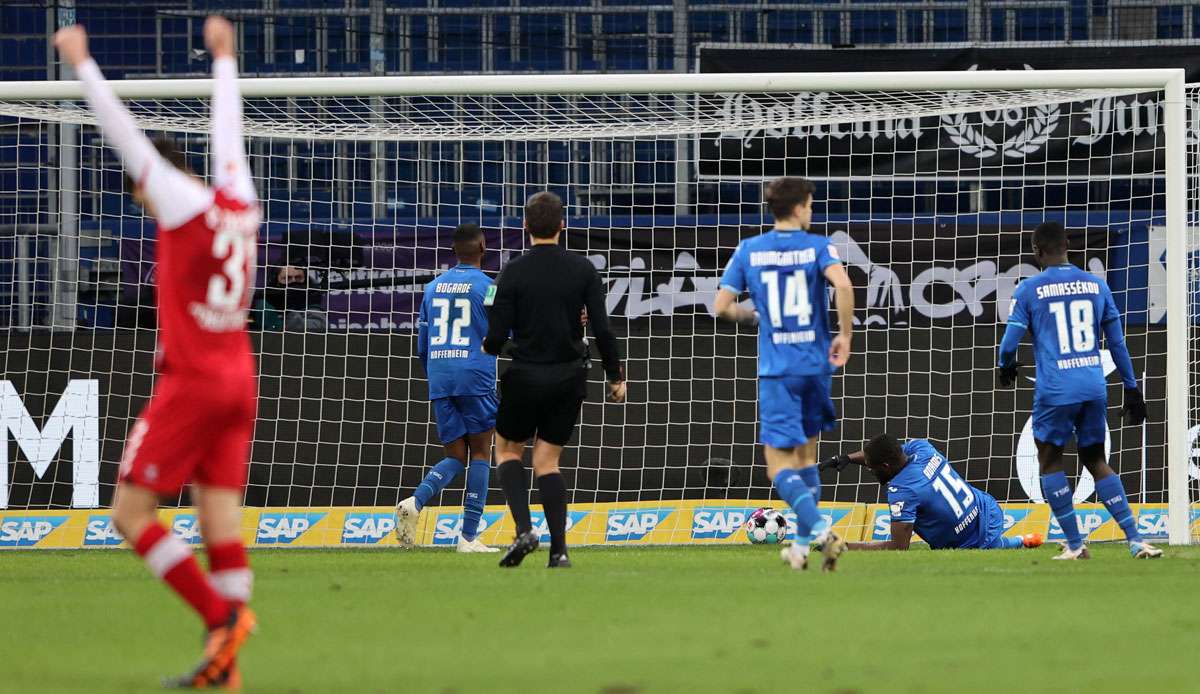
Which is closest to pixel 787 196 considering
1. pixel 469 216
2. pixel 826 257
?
pixel 826 257

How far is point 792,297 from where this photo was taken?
8.10 metres

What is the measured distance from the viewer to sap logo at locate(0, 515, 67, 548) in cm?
1271

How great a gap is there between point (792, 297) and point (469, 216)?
316 inches

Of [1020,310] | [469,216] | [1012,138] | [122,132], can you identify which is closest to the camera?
[122,132]

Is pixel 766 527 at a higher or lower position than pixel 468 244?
lower

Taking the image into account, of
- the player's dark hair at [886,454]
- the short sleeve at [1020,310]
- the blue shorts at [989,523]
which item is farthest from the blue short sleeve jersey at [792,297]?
the blue shorts at [989,523]

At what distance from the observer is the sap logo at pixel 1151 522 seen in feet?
41.9

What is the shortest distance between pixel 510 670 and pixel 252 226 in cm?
143

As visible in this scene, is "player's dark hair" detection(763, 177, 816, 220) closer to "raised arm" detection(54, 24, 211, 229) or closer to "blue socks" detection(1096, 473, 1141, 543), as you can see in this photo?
"blue socks" detection(1096, 473, 1141, 543)

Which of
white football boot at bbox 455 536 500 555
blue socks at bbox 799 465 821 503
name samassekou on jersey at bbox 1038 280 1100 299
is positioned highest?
name samassekou on jersey at bbox 1038 280 1100 299

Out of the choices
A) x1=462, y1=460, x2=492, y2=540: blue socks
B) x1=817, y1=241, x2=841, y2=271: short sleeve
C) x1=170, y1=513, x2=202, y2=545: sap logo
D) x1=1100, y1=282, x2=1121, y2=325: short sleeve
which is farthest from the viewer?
x1=170, y1=513, x2=202, y2=545: sap logo

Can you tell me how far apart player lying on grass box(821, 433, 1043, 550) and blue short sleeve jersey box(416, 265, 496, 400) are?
2.51 meters

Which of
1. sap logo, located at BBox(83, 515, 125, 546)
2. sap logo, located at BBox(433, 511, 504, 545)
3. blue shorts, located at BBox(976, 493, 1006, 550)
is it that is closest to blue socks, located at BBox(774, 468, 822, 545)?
blue shorts, located at BBox(976, 493, 1006, 550)

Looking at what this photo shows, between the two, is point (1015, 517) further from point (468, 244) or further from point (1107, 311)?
point (468, 244)
